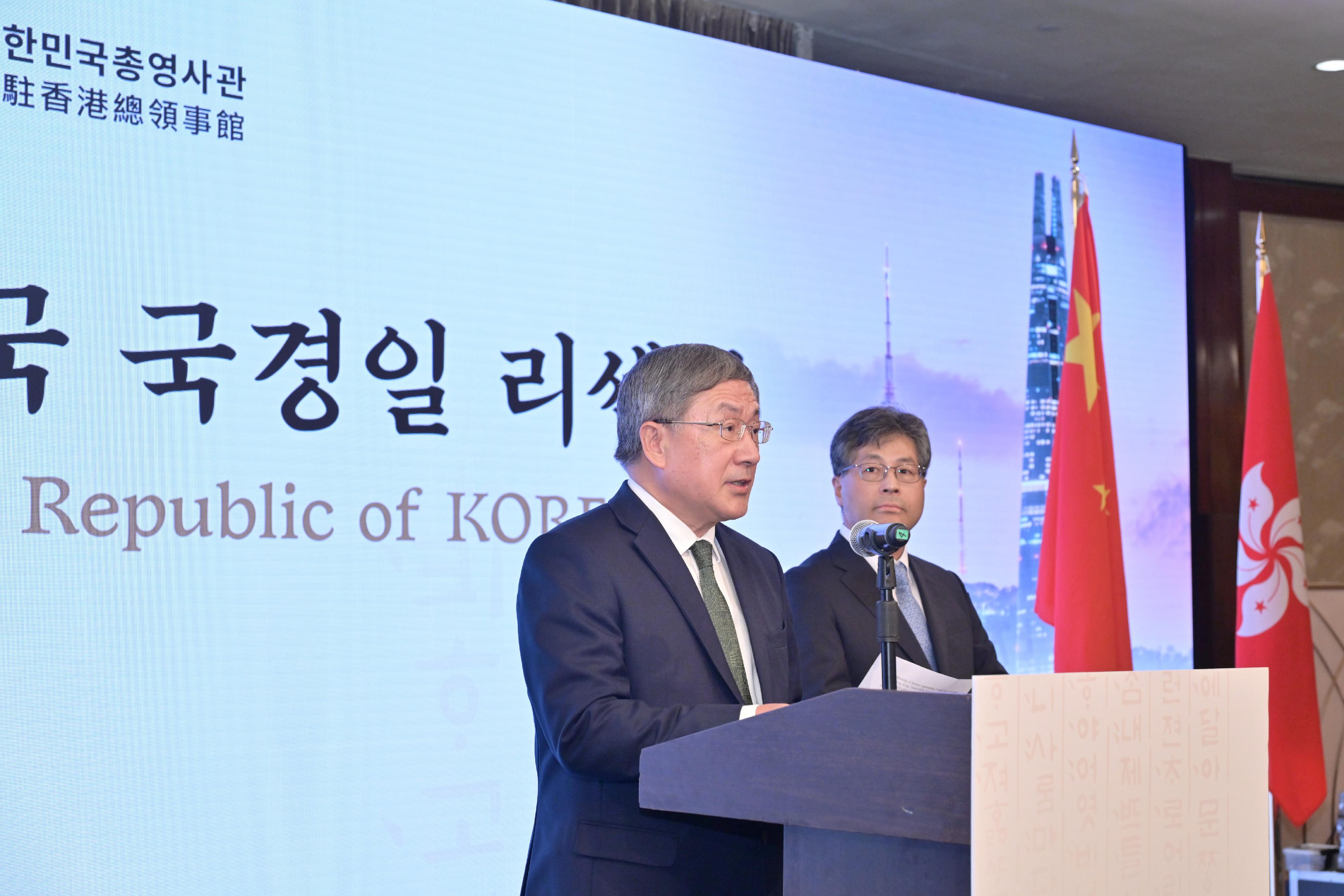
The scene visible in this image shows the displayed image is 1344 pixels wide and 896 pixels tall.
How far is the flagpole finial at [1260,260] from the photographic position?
5.39 metres

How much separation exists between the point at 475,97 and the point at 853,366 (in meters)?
1.58

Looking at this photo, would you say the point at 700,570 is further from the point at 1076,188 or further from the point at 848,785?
the point at 1076,188

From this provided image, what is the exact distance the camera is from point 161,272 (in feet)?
10.2

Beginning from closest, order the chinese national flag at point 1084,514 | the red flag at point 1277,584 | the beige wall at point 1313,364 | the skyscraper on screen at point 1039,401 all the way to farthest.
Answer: the chinese national flag at point 1084,514, the skyscraper on screen at point 1039,401, the red flag at point 1277,584, the beige wall at point 1313,364

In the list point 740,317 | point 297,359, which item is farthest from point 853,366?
point 297,359

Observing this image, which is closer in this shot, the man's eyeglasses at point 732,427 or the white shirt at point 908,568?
the man's eyeglasses at point 732,427

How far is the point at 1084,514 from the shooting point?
185 inches

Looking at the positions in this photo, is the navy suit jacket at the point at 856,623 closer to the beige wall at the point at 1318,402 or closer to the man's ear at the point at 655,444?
the man's ear at the point at 655,444

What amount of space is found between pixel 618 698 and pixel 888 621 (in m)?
0.40

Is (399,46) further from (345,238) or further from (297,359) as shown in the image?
(297,359)

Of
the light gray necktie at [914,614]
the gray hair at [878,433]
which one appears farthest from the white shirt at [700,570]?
the gray hair at [878,433]

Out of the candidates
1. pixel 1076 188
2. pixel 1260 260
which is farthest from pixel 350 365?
pixel 1260 260

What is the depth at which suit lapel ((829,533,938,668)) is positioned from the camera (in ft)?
9.43

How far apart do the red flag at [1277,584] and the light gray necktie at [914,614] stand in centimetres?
266
